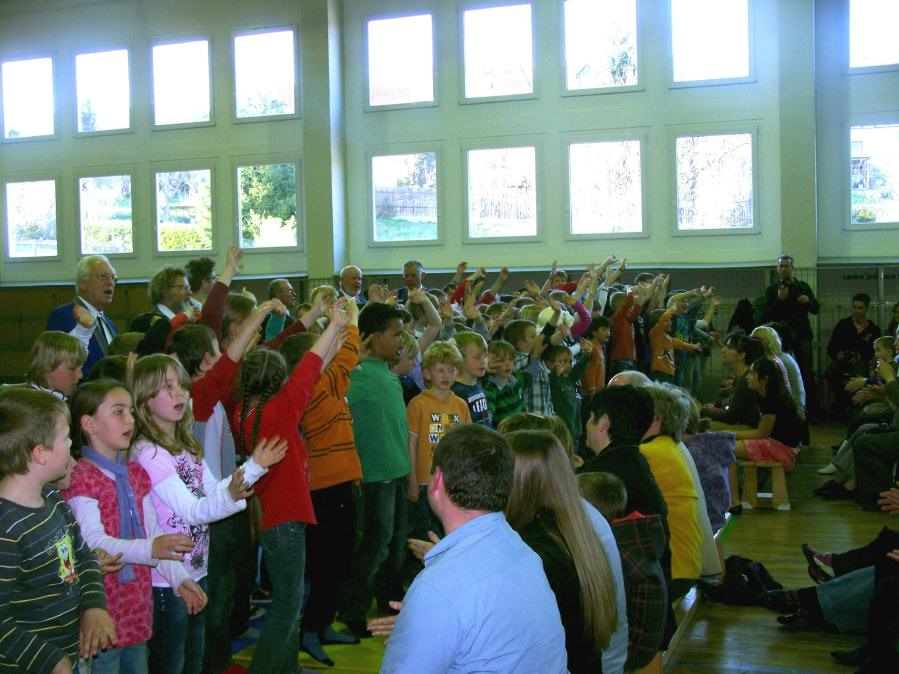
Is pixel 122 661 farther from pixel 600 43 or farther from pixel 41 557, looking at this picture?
pixel 600 43

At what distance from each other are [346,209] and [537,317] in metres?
8.38

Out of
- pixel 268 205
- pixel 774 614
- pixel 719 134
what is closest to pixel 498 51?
pixel 719 134

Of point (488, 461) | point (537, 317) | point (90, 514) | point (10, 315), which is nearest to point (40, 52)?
point (10, 315)

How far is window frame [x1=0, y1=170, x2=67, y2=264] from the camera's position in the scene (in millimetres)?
17562

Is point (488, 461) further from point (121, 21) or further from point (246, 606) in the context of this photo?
point (121, 21)

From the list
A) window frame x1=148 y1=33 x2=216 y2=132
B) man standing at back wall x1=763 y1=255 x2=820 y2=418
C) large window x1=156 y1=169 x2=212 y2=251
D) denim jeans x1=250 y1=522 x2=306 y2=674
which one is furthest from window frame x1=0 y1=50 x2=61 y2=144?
denim jeans x1=250 y1=522 x2=306 y2=674

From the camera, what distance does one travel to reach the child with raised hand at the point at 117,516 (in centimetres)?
294

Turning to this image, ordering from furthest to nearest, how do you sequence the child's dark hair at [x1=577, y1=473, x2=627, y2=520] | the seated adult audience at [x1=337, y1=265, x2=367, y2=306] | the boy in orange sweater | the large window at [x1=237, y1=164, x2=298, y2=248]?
the large window at [x1=237, y1=164, x2=298, y2=248], the seated adult audience at [x1=337, y1=265, x2=367, y2=306], the boy in orange sweater, the child's dark hair at [x1=577, y1=473, x2=627, y2=520]

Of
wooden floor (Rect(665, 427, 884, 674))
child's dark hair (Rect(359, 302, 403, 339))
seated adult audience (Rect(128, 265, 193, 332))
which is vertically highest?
seated adult audience (Rect(128, 265, 193, 332))

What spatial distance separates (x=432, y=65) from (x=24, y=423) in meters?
14.1

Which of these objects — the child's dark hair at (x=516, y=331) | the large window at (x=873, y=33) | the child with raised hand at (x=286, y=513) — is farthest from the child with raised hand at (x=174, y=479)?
the large window at (x=873, y=33)

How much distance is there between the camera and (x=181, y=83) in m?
16.9

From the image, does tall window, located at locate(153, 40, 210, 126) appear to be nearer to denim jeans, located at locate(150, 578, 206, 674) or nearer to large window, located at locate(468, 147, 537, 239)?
large window, located at locate(468, 147, 537, 239)

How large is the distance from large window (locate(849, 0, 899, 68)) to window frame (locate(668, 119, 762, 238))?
5.97ft
